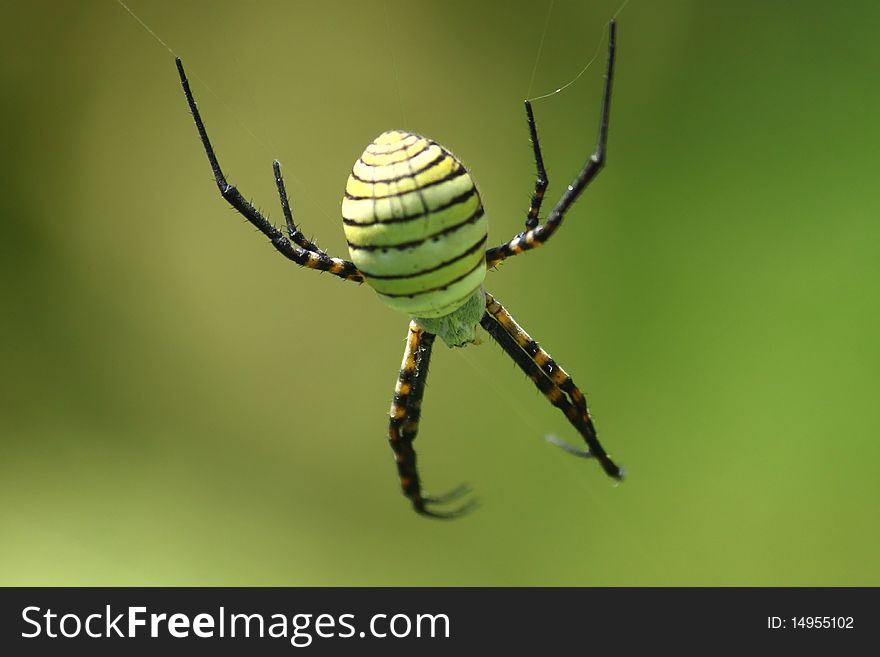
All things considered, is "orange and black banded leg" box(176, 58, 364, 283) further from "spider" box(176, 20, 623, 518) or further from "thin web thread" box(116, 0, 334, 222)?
"thin web thread" box(116, 0, 334, 222)

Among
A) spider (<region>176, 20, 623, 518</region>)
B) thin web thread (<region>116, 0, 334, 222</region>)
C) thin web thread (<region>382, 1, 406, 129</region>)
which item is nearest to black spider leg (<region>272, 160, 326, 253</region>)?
spider (<region>176, 20, 623, 518</region>)

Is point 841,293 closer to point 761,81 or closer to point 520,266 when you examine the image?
point 761,81

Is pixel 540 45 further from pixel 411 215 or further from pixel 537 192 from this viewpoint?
pixel 411 215

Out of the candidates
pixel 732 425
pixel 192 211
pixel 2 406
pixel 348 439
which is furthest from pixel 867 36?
pixel 2 406

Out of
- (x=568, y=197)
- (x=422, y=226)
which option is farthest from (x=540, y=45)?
(x=422, y=226)

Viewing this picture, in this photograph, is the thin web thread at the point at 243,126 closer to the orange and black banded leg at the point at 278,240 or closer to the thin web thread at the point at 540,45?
the thin web thread at the point at 540,45
